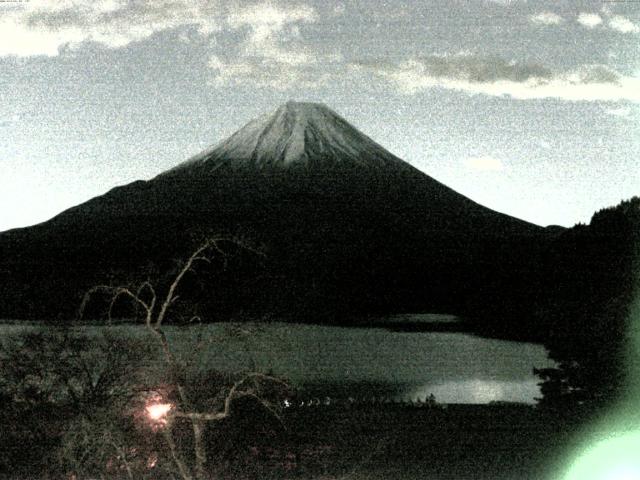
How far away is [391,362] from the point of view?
157 ft

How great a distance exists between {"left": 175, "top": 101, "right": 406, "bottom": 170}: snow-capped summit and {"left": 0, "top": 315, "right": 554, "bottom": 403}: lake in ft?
267

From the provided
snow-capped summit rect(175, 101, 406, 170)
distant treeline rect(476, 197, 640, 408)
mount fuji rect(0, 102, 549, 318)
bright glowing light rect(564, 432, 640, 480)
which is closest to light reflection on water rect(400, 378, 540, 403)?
distant treeline rect(476, 197, 640, 408)

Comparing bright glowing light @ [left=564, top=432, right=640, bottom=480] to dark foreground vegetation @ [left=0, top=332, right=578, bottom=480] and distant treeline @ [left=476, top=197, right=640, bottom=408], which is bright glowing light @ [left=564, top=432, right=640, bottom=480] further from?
distant treeline @ [left=476, top=197, right=640, bottom=408]

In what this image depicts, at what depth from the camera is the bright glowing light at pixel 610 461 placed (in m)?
13.4

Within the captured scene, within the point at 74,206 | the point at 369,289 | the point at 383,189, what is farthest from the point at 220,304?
the point at 74,206

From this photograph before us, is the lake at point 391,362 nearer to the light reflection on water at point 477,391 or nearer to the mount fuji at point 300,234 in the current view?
the light reflection on water at point 477,391

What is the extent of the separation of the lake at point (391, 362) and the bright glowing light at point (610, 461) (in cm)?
483

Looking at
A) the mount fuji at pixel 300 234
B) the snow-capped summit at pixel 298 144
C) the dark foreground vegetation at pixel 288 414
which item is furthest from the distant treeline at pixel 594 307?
the snow-capped summit at pixel 298 144

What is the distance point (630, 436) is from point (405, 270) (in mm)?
114371

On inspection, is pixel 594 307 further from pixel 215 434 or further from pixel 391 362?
pixel 391 362

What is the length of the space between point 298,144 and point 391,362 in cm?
11720

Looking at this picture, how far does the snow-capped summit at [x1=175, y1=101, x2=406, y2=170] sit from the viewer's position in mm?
155875

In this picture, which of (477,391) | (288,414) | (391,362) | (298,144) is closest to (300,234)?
(298,144)

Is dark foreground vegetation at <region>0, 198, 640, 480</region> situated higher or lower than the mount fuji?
lower
